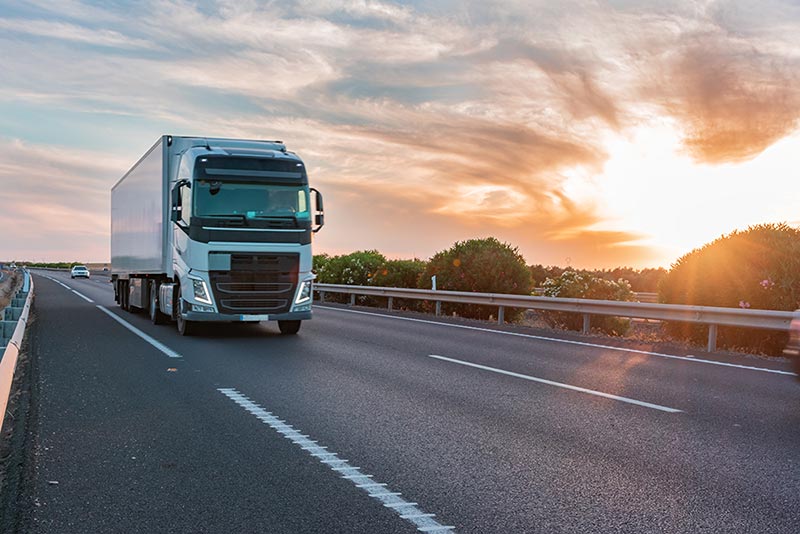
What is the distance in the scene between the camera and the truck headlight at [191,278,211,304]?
45.3 feet

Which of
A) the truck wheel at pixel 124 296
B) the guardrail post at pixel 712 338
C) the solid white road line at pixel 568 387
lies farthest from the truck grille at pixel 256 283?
the truck wheel at pixel 124 296

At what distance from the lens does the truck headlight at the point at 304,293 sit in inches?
569

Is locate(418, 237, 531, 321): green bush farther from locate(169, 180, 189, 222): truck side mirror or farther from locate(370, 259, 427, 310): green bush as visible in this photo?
locate(169, 180, 189, 222): truck side mirror

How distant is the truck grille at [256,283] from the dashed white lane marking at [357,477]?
6.48 m

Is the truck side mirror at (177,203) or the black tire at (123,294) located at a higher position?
the truck side mirror at (177,203)

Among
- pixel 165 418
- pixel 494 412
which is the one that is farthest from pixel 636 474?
pixel 165 418

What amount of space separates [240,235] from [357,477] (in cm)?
933

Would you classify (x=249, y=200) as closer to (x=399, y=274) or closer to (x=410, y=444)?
(x=410, y=444)

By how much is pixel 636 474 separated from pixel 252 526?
2.70 metres

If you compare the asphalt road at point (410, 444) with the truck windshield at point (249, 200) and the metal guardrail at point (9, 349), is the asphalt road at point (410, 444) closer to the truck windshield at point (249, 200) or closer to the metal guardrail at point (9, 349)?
the metal guardrail at point (9, 349)

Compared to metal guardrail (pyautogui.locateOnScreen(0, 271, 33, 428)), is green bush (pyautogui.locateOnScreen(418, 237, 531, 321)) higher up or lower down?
higher up

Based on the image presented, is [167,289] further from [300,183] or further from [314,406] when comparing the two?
[314,406]

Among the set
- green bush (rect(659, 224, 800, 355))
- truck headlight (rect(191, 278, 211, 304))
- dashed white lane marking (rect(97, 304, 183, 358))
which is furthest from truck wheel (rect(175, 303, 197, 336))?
green bush (rect(659, 224, 800, 355))

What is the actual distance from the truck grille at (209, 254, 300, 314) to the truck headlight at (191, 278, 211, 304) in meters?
0.13
